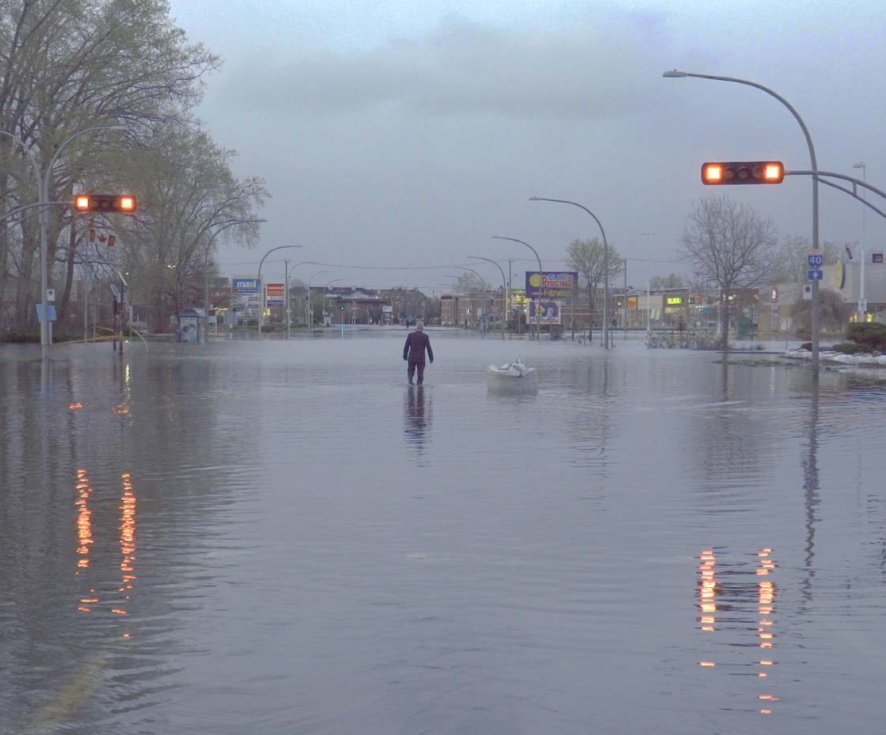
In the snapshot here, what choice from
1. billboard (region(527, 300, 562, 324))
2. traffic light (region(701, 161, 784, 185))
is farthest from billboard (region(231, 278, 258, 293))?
traffic light (region(701, 161, 784, 185))

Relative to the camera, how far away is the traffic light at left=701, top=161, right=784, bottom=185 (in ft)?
85.4

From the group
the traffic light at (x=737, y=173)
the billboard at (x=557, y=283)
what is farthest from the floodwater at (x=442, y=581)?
the billboard at (x=557, y=283)

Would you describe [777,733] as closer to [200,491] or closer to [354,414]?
[200,491]

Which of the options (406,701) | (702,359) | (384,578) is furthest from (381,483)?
(702,359)

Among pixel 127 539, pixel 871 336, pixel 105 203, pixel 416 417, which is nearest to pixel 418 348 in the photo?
pixel 416 417

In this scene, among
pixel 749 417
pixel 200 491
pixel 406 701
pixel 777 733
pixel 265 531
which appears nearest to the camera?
pixel 777 733

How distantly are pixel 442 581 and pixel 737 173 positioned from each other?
20590mm

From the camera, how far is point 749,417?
19906 mm

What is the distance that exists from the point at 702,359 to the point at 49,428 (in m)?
34.3

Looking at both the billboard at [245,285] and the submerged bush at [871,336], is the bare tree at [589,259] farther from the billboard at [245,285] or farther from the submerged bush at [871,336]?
the submerged bush at [871,336]

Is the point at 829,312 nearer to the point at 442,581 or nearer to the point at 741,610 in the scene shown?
the point at 442,581

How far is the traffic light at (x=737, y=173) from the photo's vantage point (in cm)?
2603

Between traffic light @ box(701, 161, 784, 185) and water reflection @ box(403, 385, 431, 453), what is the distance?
7.91 m

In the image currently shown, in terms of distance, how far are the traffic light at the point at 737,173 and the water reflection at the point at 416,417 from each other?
26.0ft
